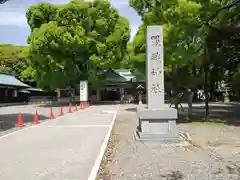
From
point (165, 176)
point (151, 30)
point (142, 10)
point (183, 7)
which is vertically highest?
point (142, 10)

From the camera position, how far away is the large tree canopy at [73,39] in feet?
118

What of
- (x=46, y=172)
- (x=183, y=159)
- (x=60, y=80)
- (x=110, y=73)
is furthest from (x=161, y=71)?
(x=110, y=73)

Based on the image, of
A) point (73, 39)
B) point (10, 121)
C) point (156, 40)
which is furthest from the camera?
point (73, 39)

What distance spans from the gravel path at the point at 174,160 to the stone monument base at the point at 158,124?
14.9 inches

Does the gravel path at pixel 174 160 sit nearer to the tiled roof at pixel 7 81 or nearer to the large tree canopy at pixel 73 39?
the large tree canopy at pixel 73 39

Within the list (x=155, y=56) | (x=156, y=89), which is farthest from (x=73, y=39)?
(x=156, y=89)

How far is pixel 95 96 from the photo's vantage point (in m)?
47.8

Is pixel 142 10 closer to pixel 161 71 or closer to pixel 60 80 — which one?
pixel 161 71

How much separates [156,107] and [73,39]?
85.0 ft

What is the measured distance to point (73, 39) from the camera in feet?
116

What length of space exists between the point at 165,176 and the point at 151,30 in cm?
609

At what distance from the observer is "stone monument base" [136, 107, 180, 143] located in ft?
35.2

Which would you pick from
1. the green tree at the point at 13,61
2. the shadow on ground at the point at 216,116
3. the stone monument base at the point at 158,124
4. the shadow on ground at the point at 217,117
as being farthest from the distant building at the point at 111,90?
the stone monument base at the point at 158,124

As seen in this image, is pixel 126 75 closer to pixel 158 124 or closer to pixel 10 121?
pixel 10 121
